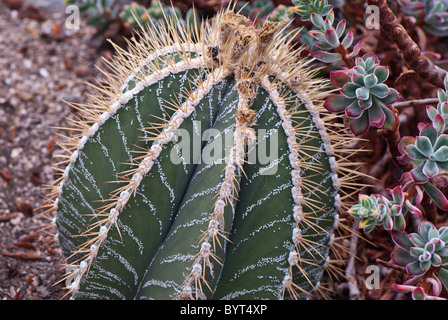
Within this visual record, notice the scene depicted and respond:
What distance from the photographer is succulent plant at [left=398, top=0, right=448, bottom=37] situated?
1.59 metres

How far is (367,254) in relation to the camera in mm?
1608

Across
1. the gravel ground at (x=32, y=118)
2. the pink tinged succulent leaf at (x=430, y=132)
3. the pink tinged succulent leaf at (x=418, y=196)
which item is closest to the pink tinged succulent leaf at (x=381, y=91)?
the pink tinged succulent leaf at (x=430, y=132)

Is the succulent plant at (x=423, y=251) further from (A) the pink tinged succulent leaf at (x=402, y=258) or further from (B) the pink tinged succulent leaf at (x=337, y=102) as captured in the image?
(B) the pink tinged succulent leaf at (x=337, y=102)

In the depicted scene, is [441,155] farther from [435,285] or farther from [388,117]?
[435,285]

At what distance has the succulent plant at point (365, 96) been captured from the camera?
1.02m

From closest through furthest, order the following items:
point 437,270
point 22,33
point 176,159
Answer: point 437,270 → point 176,159 → point 22,33

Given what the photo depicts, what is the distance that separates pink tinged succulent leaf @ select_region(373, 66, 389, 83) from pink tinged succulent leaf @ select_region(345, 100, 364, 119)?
→ 0.07 metres

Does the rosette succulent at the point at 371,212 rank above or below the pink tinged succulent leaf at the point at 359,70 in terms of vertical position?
below

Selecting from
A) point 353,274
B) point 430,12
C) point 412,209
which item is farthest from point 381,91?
point 430,12

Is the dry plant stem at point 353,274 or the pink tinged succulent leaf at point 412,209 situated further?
the dry plant stem at point 353,274

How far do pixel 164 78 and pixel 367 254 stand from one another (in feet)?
3.00

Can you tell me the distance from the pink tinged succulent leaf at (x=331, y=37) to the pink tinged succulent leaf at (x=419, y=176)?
33 cm
